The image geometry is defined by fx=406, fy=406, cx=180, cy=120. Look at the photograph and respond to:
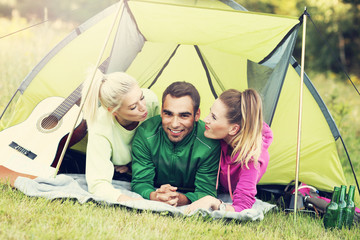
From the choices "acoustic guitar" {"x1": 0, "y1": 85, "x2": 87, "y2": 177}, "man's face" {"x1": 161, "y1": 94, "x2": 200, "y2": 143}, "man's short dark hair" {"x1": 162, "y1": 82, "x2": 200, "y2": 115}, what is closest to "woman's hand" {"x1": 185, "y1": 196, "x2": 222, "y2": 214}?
"man's face" {"x1": 161, "y1": 94, "x2": 200, "y2": 143}

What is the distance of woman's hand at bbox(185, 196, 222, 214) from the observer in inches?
84.5

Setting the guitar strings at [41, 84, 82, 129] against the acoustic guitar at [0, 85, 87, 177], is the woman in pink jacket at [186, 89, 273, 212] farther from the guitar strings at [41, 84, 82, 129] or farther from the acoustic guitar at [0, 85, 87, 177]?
the guitar strings at [41, 84, 82, 129]

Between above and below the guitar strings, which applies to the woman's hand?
below

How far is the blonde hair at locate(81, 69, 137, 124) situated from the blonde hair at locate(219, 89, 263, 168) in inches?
21.9

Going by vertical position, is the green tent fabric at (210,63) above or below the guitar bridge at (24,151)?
above

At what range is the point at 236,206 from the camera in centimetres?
221

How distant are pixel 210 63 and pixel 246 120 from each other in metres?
0.95

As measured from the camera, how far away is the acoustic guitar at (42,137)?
246 centimetres

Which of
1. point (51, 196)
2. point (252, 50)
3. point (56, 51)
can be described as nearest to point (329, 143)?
point (252, 50)

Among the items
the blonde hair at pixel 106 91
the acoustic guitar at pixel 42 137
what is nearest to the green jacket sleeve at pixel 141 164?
the blonde hair at pixel 106 91

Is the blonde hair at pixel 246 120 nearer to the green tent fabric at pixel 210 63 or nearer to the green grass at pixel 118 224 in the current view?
the green tent fabric at pixel 210 63

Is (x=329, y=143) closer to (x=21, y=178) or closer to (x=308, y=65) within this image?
(x=21, y=178)

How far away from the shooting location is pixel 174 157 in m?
2.38

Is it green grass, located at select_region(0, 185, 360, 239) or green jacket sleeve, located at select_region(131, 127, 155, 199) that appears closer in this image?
green grass, located at select_region(0, 185, 360, 239)
